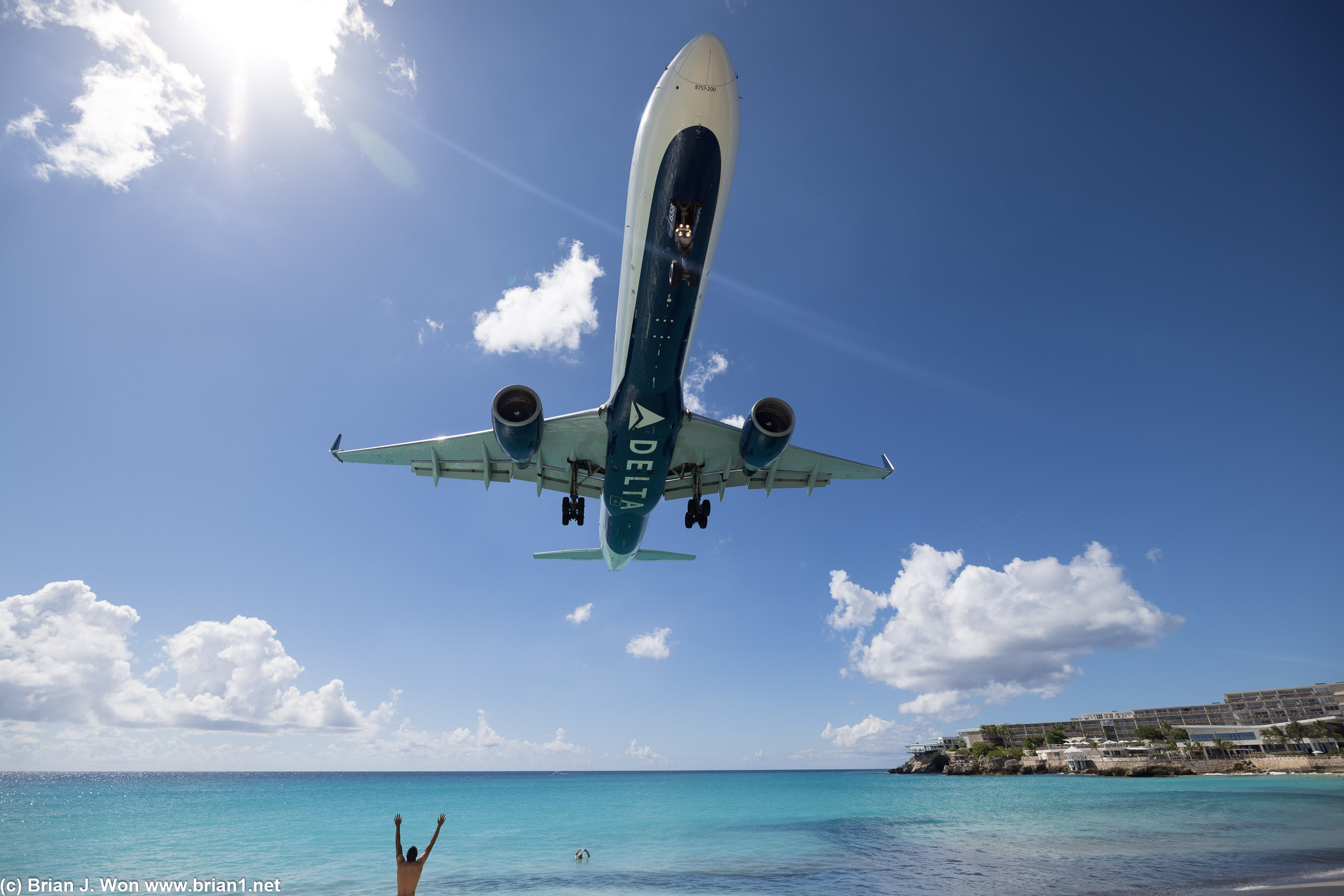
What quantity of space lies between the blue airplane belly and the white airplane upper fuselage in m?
0.02

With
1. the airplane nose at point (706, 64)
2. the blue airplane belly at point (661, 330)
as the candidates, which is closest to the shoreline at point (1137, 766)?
the blue airplane belly at point (661, 330)

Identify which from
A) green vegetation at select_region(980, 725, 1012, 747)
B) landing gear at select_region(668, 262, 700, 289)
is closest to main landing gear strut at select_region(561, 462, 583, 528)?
landing gear at select_region(668, 262, 700, 289)

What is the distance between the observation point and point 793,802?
66.1 metres

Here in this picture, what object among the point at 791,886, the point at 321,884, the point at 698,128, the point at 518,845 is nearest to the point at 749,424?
the point at 698,128

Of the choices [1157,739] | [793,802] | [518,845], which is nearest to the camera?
[518,845]

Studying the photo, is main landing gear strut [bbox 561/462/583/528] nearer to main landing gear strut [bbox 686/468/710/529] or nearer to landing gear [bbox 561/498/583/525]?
landing gear [bbox 561/498/583/525]

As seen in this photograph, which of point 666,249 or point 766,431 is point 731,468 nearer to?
point 766,431

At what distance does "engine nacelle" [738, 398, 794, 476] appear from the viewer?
1398 centimetres

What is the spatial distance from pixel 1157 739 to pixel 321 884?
116 meters

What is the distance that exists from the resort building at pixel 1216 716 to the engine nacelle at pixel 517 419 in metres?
124

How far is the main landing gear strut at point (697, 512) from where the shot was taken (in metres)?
17.8

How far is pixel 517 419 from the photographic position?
43.9 feet

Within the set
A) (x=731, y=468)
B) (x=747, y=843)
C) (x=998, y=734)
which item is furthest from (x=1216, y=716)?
(x=731, y=468)

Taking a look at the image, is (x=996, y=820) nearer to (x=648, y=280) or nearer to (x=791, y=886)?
(x=791, y=886)
